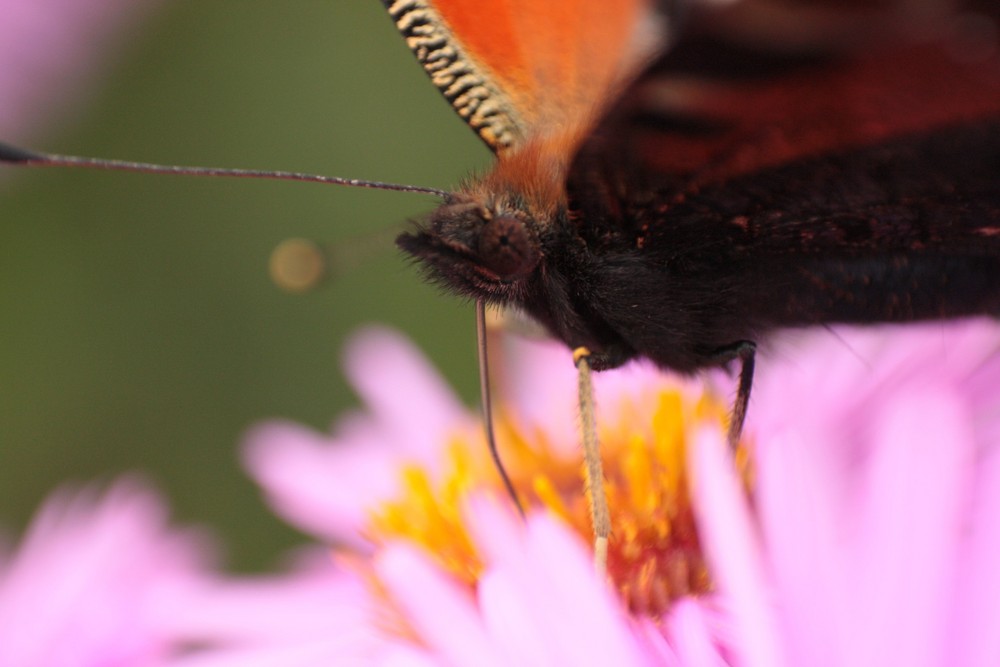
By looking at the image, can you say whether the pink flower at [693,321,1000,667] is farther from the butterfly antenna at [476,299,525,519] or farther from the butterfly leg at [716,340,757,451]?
the butterfly antenna at [476,299,525,519]

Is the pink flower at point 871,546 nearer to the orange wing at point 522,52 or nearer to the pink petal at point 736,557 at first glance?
the pink petal at point 736,557

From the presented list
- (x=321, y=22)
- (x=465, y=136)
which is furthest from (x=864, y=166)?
(x=321, y=22)

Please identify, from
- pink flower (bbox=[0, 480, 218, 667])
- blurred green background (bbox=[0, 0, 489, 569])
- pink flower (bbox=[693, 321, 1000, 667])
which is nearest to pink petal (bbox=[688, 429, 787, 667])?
pink flower (bbox=[693, 321, 1000, 667])

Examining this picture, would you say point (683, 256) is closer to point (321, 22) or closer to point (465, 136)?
point (465, 136)

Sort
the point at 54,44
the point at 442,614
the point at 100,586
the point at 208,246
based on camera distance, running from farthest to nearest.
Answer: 1. the point at 208,246
2. the point at 54,44
3. the point at 100,586
4. the point at 442,614

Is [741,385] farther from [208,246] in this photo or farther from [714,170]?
[208,246]

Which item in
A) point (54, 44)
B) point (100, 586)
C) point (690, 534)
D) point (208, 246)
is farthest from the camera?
point (208, 246)

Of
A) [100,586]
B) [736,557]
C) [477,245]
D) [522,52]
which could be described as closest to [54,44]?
[100,586]
